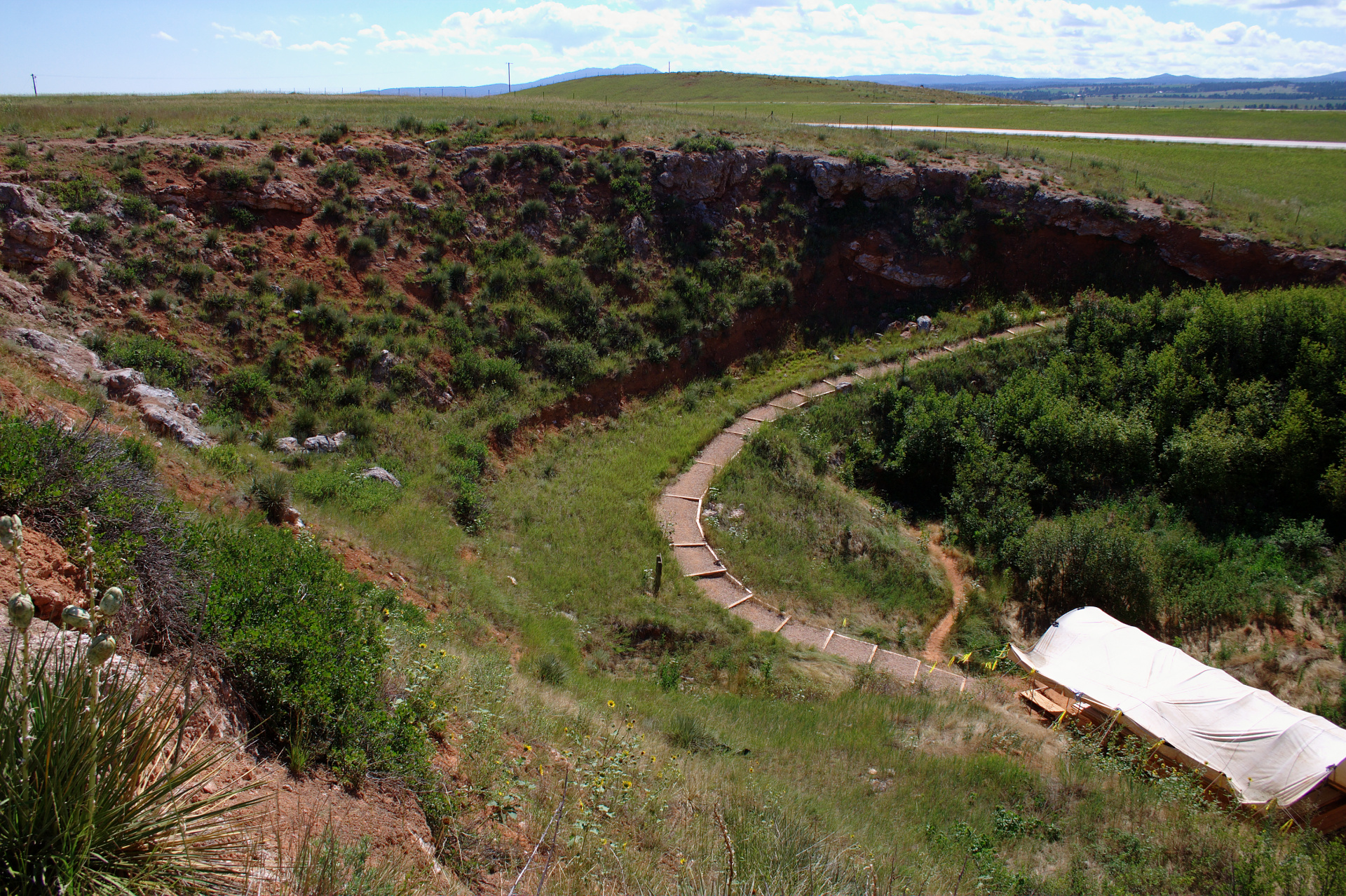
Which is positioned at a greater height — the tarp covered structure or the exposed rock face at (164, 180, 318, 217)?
the exposed rock face at (164, 180, 318, 217)

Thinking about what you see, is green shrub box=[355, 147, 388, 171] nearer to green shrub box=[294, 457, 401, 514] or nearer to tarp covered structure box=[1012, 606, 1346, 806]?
green shrub box=[294, 457, 401, 514]

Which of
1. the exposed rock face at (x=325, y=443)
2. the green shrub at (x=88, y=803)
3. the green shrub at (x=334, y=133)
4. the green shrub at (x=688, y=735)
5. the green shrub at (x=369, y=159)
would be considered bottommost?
the green shrub at (x=688, y=735)

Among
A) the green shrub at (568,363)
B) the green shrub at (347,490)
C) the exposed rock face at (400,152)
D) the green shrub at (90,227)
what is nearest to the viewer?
the green shrub at (347,490)

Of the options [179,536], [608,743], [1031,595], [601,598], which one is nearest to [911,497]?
[1031,595]

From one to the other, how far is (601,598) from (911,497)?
848 cm

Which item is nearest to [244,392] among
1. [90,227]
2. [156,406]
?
[156,406]

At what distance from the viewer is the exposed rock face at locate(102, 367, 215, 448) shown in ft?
33.1

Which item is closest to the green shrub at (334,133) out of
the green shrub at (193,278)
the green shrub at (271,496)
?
the green shrub at (193,278)

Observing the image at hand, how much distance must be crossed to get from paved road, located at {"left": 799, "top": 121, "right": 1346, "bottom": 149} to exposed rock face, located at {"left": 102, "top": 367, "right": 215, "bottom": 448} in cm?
2733

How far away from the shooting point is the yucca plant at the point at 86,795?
2389 millimetres

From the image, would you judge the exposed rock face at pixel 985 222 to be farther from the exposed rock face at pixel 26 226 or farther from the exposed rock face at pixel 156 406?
the exposed rock face at pixel 156 406

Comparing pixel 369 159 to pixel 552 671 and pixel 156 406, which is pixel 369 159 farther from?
pixel 552 671

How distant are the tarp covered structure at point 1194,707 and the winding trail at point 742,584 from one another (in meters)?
1.56

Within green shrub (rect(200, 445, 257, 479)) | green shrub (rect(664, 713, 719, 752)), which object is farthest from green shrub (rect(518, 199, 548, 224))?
green shrub (rect(664, 713, 719, 752))
